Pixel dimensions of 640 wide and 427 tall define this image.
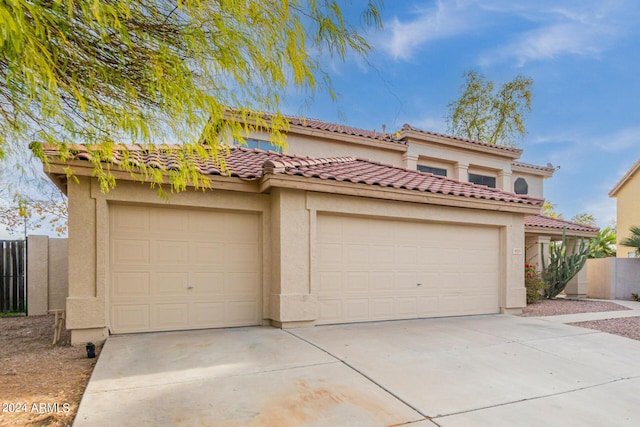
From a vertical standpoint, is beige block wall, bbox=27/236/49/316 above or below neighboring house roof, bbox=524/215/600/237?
below

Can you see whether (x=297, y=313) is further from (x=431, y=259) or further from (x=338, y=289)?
(x=431, y=259)

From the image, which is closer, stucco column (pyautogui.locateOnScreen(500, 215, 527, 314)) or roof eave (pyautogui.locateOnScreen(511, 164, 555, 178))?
stucco column (pyautogui.locateOnScreen(500, 215, 527, 314))

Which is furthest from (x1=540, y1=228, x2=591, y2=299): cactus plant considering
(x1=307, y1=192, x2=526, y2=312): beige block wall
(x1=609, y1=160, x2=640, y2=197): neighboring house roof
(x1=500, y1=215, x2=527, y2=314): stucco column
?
(x1=609, y1=160, x2=640, y2=197): neighboring house roof

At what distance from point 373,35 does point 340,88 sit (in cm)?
69

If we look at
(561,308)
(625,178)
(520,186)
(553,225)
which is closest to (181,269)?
(561,308)

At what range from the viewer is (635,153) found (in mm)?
22891

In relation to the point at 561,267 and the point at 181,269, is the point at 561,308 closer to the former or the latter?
the point at 561,267

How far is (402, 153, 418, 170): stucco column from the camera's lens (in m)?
15.5

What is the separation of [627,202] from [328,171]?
80.8ft

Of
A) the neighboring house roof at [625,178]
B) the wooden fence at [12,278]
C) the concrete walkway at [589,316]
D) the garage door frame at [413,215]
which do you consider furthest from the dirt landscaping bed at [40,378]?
the neighboring house roof at [625,178]

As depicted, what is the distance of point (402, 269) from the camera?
29.8 feet

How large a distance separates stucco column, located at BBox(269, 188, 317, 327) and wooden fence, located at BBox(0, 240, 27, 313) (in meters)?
7.29

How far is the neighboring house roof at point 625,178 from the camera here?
22.5m

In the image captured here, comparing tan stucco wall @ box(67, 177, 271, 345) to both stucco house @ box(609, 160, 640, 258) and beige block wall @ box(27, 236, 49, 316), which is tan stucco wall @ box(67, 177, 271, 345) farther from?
stucco house @ box(609, 160, 640, 258)
